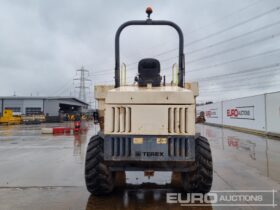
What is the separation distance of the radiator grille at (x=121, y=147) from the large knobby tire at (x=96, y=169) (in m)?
0.43

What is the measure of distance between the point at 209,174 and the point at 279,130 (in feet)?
40.4

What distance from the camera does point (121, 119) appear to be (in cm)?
459

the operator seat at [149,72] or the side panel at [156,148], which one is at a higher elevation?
the operator seat at [149,72]

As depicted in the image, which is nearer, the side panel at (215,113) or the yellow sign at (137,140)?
the yellow sign at (137,140)

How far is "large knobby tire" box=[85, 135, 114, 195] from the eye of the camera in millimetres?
4859

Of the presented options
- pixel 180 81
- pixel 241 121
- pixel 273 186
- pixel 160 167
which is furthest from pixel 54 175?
pixel 241 121

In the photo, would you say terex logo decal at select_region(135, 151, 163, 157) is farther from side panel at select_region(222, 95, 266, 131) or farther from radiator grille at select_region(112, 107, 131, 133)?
side panel at select_region(222, 95, 266, 131)

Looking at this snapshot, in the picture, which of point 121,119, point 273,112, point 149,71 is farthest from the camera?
point 273,112

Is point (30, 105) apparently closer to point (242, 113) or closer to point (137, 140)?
point (242, 113)

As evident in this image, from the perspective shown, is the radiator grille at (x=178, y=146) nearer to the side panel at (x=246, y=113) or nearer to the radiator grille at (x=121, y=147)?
the radiator grille at (x=121, y=147)

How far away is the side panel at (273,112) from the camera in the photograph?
51.2 feet

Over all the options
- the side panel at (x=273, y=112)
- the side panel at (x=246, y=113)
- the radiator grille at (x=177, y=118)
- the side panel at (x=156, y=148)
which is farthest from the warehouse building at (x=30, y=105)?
the radiator grille at (x=177, y=118)

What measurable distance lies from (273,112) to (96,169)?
14258 millimetres

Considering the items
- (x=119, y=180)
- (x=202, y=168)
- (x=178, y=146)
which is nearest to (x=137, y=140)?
(x=178, y=146)
